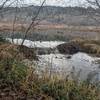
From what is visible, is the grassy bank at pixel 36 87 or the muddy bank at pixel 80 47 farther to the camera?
the muddy bank at pixel 80 47

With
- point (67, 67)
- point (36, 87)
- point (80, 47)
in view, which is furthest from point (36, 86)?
point (80, 47)

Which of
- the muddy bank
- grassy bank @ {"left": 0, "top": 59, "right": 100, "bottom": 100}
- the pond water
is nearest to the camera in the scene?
grassy bank @ {"left": 0, "top": 59, "right": 100, "bottom": 100}

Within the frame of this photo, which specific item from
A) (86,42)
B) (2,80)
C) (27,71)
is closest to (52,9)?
(27,71)

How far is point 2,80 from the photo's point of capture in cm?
920

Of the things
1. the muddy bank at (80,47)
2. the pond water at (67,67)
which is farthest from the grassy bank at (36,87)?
the muddy bank at (80,47)

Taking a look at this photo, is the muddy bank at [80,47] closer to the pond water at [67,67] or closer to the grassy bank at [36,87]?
the pond water at [67,67]

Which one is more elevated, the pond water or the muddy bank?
the pond water

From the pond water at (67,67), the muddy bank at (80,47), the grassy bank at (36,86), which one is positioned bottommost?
the muddy bank at (80,47)

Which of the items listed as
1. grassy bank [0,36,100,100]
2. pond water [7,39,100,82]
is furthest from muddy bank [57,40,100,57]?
grassy bank [0,36,100,100]

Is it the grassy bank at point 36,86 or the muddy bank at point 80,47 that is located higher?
the grassy bank at point 36,86

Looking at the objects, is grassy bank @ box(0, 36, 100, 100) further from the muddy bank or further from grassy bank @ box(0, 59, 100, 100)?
the muddy bank

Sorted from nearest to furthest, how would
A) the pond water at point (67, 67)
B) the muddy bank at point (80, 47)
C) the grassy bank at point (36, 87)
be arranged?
the grassy bank at point (36, 87)
the pond water at point (67, 67)
the muddy bank at point (80, 47)

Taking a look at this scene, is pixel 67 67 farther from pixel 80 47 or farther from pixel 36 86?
pixel 80 47

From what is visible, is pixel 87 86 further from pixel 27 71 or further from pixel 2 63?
pixel 2 63
